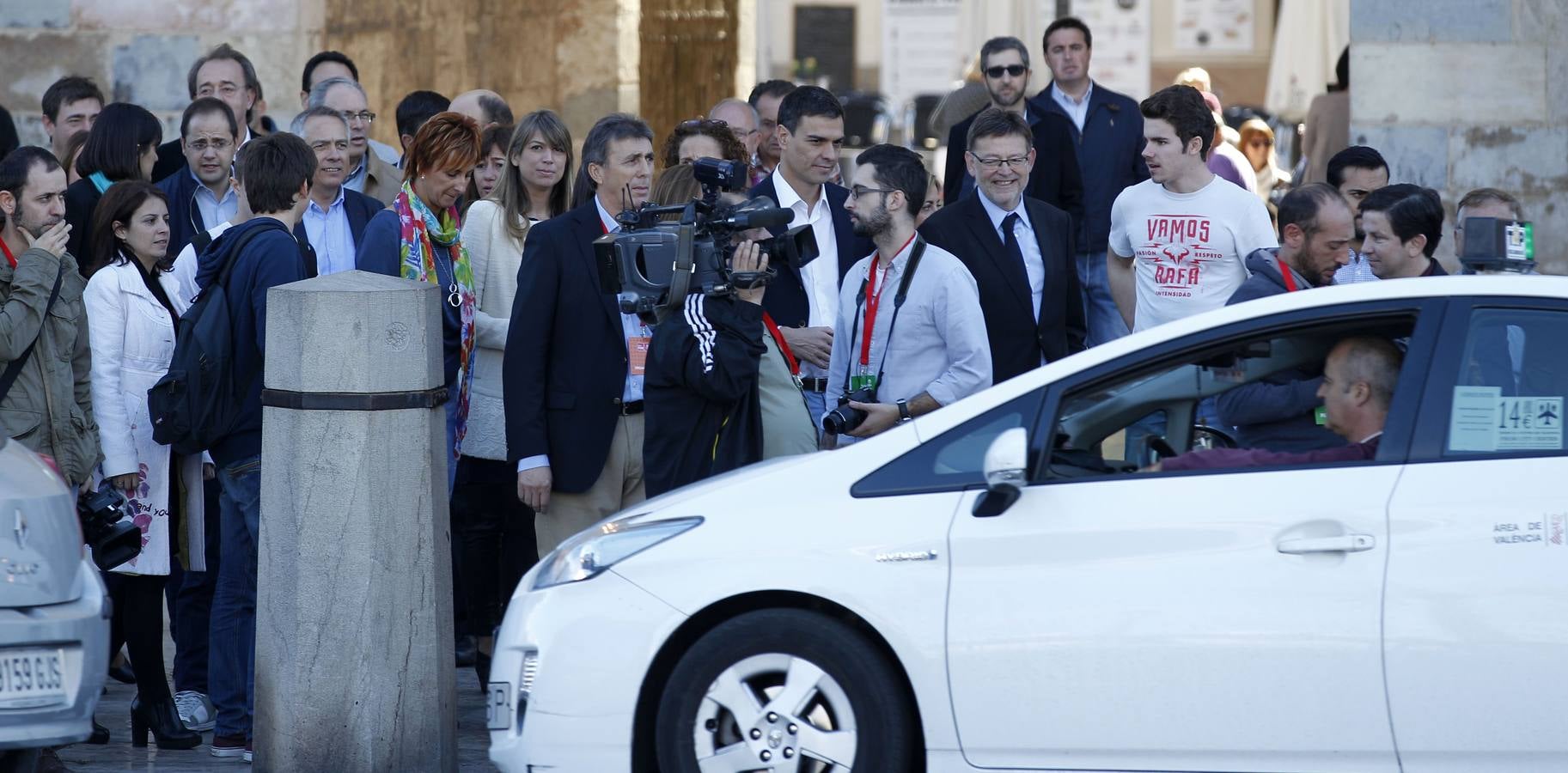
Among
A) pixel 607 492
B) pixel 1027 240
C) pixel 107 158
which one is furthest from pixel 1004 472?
pixel 107 158

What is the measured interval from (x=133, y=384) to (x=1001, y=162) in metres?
3.26

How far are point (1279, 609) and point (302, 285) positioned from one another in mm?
2987

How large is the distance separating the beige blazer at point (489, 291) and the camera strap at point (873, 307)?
142 centimetres

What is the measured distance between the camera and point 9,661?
17.0ft

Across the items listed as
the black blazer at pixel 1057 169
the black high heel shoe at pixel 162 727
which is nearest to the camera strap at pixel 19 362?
the black high heel shoe at pixel 162 727

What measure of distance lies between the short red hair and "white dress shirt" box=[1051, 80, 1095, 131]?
356cm

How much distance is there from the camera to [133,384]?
22.7 ft

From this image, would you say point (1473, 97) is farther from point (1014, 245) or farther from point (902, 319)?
point (902, 319)

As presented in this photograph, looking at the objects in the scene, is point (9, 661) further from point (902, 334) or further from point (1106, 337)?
point (1106, 337)

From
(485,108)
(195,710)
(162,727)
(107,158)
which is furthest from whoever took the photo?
(485,108)

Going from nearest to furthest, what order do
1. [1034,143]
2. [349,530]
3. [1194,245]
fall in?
1. [349,530]
2. [1194,245]
3. [1034,143]

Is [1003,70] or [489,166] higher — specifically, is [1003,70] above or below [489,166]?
above

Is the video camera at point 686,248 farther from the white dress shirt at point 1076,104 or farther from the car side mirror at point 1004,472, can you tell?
the white dress shirt at point 1076,104

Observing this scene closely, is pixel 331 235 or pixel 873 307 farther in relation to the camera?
pixel 331 235
